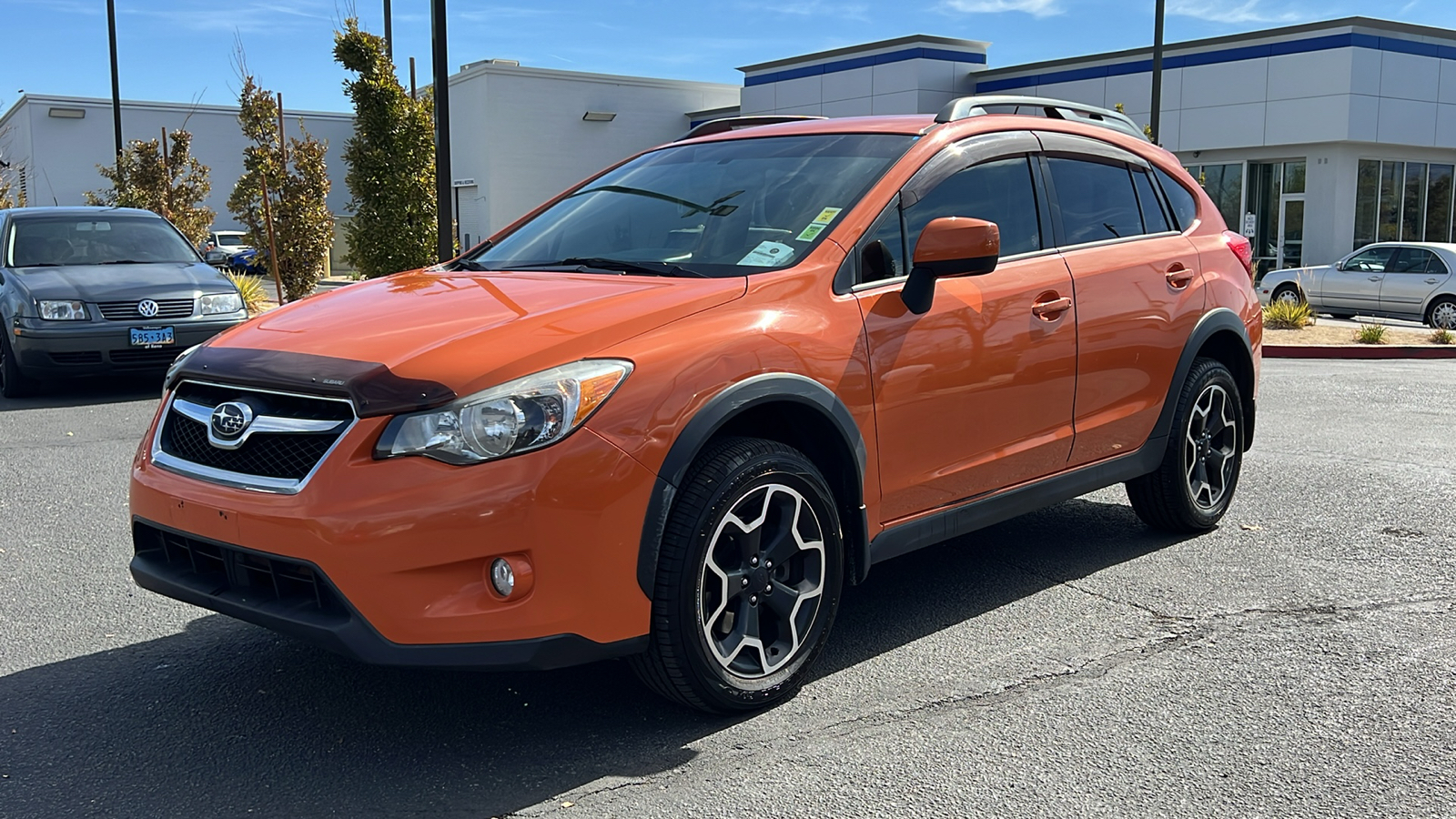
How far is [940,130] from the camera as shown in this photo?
4598 mm

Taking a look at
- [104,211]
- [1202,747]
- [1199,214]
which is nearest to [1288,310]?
[1199,214]

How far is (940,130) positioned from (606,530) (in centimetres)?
217

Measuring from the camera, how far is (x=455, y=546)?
3.11 metres

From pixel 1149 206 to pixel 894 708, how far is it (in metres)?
2.84

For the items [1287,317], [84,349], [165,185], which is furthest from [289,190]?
[1287,317]

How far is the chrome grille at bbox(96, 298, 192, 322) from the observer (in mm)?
10266

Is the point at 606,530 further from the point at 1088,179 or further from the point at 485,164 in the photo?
the point at 485,164

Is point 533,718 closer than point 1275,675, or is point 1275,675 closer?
point 533,718

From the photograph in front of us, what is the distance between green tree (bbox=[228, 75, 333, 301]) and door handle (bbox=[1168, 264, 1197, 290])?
15296 millimetres

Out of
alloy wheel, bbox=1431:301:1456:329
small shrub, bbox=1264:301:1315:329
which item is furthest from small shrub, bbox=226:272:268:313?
alloy wheel, bbox=1431:301:1456:329

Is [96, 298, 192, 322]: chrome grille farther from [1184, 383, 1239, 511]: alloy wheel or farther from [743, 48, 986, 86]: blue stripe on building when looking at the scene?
[743, 48, 986, 86]: blue stripe on building

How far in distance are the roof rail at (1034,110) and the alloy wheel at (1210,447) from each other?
1.22m

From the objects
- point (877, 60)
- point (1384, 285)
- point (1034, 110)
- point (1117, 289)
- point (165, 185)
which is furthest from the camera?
point (877, 60)

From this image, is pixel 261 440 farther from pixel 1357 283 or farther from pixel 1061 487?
pixel 1357 283
